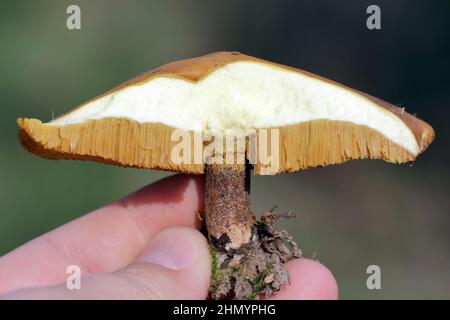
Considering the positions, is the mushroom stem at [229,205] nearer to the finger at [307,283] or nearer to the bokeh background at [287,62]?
the finger at [307,283]

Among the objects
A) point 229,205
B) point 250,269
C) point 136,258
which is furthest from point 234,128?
point 136,258

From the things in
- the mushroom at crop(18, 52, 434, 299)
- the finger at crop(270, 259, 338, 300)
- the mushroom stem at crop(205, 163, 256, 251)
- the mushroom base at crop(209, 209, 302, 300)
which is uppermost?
the mushroom at crop(18, 52, 434, 299)

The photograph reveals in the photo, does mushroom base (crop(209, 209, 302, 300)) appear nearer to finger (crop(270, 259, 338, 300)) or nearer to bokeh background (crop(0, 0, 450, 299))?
finger (crop(270, 259, 338, 300))

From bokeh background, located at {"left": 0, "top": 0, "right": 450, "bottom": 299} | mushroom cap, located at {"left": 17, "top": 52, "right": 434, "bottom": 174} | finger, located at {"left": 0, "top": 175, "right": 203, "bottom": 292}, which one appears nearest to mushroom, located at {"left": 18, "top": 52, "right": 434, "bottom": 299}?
mushroom cap, located at {"left": 17, "top": 52, "right": 434, "bottom": 174}

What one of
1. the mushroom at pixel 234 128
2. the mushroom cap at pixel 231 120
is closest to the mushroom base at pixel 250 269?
the mushroom at pixel 234 128

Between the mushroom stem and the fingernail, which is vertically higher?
the mushroom stem

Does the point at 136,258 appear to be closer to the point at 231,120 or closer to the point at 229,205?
the point at 229,205

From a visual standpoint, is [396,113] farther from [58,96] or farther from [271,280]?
[58,96]
